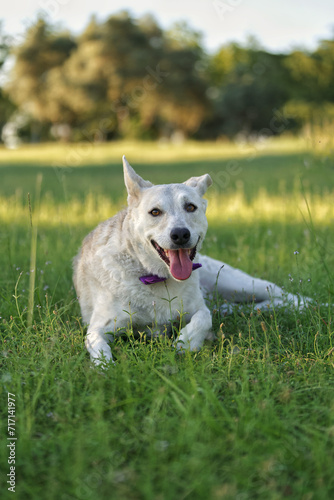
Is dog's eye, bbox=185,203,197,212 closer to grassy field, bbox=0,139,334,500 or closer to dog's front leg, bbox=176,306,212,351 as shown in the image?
dog's front leg, bbox=176,306,212,351

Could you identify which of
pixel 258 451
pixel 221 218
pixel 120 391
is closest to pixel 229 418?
pixel 258 451

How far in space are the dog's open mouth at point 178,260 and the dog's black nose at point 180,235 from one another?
0.43ft

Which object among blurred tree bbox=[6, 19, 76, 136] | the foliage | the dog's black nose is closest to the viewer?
the dog's black nose

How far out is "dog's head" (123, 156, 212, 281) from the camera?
3.68 metres

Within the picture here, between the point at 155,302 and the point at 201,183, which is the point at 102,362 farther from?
the point at 201,183

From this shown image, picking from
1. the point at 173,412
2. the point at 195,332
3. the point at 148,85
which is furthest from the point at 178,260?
the point at 148,85

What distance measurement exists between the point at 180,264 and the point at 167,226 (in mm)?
317

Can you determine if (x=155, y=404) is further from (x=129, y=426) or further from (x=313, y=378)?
(x=313, y=378)

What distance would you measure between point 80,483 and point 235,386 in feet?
3.96

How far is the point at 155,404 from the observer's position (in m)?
2.88

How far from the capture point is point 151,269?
12.9 ft

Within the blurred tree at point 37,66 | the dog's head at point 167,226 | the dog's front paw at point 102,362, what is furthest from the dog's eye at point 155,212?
the blurred tree at point 37,66

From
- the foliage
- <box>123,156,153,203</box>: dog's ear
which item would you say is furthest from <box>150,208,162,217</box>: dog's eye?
the foliage

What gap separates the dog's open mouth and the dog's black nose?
13 cm
